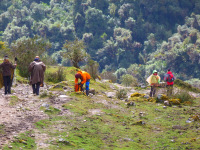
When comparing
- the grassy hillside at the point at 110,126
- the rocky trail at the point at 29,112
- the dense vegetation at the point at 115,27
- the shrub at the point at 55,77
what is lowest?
the grassy hillside at the point at 110,126

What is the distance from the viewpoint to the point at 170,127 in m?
13.3

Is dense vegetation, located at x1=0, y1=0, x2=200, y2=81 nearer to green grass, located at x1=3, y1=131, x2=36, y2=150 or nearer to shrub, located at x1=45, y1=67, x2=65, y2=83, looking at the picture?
shrub, located at x1=45, y1=67, x2=65, y2=83

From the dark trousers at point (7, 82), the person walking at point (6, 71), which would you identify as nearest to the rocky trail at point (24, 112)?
the dark trousers at point (7, 82)

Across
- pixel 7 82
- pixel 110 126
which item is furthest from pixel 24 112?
pixel 7 82

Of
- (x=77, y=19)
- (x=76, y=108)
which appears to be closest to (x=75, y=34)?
(x=77, y=19)

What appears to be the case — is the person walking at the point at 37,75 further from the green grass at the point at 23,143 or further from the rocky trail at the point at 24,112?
the green grass at the point at 23,143

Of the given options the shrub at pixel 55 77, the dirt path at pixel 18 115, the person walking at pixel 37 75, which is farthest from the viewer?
the shrub at pixel 55 77

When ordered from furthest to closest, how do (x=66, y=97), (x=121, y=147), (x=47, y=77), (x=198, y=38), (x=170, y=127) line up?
1. (x=198, y=38)
2. (x=47, y=77)
3. (x=66, y=97)
4. (x=170, y=127)
5. (x=121, y=147)

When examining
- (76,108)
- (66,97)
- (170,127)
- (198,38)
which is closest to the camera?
(170,127)

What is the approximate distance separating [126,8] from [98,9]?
371 inches

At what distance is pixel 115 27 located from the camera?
421ft

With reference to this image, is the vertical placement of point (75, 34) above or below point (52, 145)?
above

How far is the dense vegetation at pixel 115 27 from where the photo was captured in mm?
115125

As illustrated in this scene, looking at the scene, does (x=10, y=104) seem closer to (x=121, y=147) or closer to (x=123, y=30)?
(x=121, y=147)
